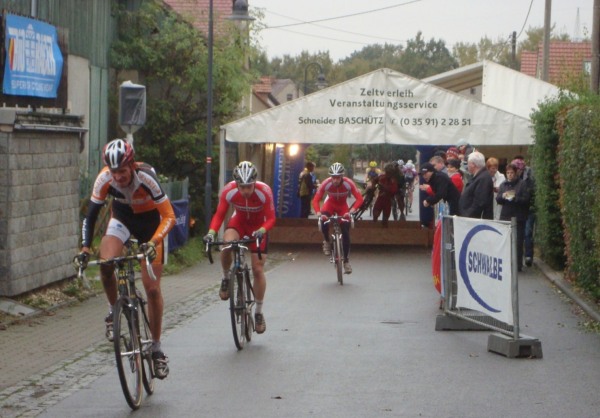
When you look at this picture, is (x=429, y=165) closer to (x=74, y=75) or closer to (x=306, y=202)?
(x=74, y=75)

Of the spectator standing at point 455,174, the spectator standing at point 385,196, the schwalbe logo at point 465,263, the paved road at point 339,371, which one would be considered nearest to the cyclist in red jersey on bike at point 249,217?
the paved road at point 339,371

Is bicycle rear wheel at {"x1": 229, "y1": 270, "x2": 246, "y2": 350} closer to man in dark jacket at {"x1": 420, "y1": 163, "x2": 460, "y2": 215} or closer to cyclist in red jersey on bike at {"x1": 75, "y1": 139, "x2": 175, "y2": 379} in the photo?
cyclist in red jersey on bike at {"x1": 75, "y1": 139, "x2": 175, "y2": 379}

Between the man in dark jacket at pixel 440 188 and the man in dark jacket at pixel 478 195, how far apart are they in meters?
0.11

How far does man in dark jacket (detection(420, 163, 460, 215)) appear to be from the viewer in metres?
15.4

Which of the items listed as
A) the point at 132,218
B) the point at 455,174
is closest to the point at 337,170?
→ the point at 455,174

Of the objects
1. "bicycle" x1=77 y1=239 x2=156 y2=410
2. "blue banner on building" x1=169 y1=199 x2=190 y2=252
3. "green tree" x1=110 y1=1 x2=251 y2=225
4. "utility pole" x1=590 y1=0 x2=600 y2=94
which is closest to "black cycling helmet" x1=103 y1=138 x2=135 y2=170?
"bicycle" x1=77 y1=239 x2=156 y2=410

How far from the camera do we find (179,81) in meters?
29.2

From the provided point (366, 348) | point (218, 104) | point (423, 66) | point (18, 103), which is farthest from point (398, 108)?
point (423, 66)

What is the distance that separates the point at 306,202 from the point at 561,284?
18.4m

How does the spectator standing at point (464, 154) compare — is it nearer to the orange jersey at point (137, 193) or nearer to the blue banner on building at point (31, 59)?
the blue banner on building at point (31, 59)

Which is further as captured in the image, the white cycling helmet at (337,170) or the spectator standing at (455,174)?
the white cycling helmet at (337,170)

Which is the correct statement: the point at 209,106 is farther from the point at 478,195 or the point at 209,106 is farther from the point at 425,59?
the point at 425,59

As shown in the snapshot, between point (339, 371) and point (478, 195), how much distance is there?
598cm

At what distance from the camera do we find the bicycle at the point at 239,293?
37.3ft
